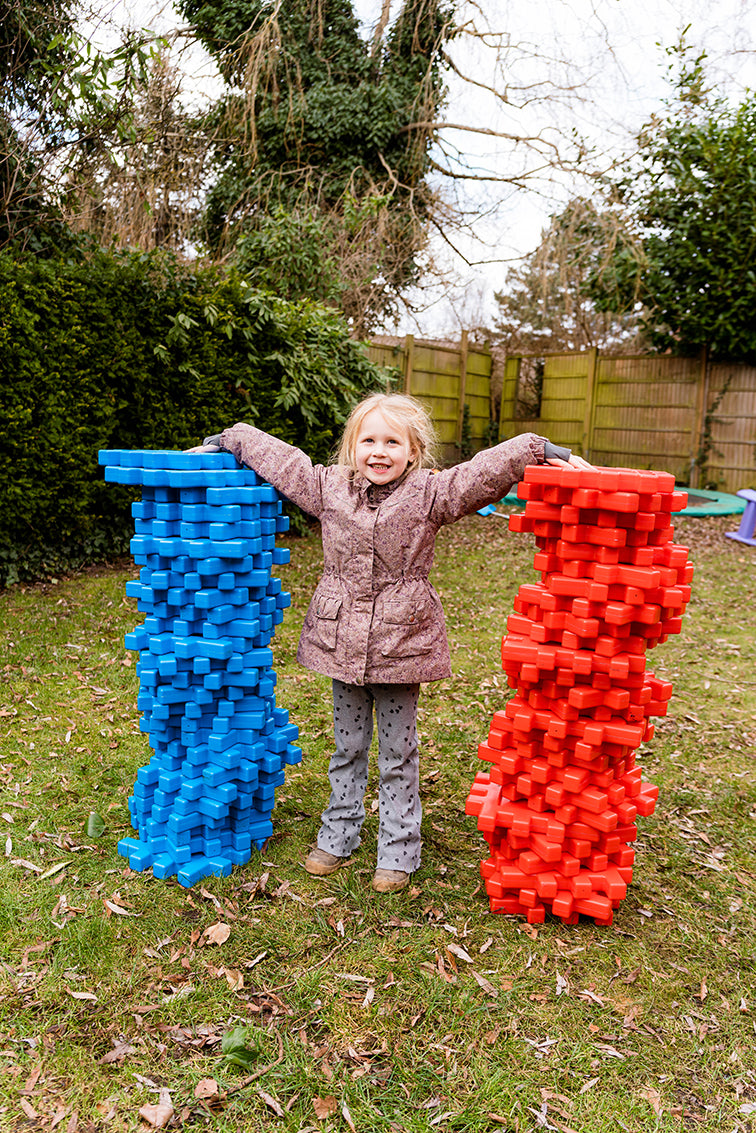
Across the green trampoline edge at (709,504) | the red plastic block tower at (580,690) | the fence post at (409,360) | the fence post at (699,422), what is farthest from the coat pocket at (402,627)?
the fence post at (699,422)

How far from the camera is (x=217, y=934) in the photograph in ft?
8.29

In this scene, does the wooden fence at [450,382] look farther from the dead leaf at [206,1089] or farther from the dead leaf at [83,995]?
the dead leaf at [206,1089]

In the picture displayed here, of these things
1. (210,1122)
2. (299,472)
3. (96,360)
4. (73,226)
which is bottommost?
(210,1122)

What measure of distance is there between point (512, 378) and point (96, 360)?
1051cm

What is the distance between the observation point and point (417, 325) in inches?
510

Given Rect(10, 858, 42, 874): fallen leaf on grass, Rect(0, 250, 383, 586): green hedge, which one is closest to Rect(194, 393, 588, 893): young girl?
Rect(10, 858, 42, 874): fallen leaf on grass

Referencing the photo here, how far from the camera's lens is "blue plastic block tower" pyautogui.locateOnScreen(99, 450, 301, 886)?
105 inches

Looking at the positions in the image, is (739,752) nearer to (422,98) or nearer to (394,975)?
(394,975)

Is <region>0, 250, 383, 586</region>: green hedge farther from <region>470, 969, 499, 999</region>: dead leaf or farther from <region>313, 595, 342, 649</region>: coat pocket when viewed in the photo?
<region>470, 969, 499, 999</region>: dead leaf

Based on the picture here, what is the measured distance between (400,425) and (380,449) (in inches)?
4.2

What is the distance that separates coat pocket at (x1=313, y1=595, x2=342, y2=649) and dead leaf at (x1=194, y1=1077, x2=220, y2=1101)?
4.16 feet

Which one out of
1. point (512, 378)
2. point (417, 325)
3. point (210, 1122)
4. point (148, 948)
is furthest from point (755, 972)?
point (512, 378)

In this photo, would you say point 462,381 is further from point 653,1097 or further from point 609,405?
point 653,1097

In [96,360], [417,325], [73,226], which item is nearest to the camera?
[96,360]
